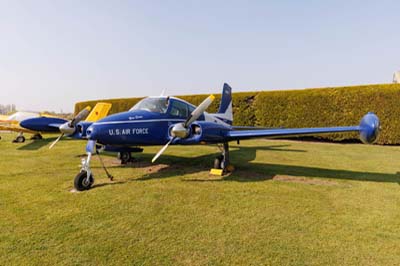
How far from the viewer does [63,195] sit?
6160mm

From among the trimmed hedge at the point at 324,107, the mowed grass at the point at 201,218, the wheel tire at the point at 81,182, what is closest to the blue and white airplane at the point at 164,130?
the wheel tire at the point at 81,182

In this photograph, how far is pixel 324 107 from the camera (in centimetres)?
1880

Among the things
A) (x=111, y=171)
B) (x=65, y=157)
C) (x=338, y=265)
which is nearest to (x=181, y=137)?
(x=111, y=171)

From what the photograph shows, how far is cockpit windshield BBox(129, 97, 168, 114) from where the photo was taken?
26.9 feet

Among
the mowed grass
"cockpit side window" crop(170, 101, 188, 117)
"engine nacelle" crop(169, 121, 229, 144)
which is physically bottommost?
the mowed grass

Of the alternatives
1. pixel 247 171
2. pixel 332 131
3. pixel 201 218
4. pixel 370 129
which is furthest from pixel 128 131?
pixel 370 129

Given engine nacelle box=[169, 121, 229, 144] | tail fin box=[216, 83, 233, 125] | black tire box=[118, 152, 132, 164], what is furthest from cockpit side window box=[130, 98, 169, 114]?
tail fin box=[216, 83, 233, 125]

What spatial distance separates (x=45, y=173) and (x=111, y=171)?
6.93 feet

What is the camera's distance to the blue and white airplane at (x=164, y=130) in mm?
6715

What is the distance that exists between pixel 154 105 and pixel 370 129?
6.23 meters

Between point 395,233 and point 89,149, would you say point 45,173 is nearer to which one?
point 89,149

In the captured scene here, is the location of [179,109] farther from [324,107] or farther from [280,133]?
[324,107]

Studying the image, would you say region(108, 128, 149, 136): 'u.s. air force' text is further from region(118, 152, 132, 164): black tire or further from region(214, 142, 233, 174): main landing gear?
region(118, 152, 132, 164): black tire

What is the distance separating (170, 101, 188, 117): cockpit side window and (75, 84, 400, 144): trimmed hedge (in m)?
13.3
